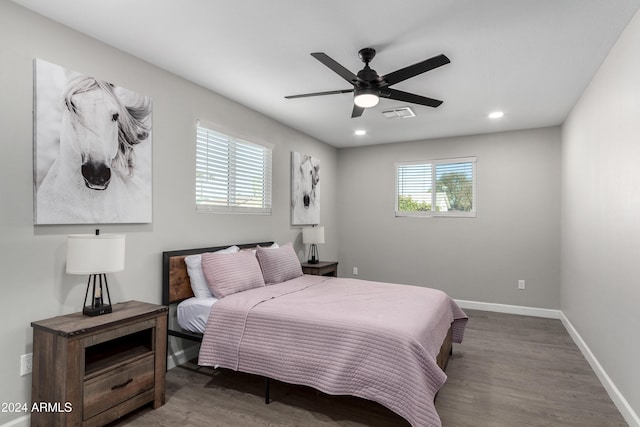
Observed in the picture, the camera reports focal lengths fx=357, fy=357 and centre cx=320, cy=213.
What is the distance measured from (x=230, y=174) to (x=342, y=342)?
7.58ft

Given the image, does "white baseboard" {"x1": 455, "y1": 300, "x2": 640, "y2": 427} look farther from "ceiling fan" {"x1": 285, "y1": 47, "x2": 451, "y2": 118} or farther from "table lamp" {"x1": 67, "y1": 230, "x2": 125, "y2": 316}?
"table lamp" {"x1": 67, "y1": 230, "x2": 125, "y2": 316}

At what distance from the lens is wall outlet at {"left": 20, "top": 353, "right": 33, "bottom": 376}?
217 cm

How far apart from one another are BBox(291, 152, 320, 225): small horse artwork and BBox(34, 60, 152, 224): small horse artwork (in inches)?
90.4

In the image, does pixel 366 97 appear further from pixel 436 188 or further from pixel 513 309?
pixel 513 309

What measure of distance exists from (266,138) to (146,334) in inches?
105

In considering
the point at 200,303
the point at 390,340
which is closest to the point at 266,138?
the point at 200,303

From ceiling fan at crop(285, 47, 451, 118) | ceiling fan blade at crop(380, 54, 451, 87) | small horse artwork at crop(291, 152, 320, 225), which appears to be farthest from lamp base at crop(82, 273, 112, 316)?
small horse artwork at crop(291, 152, 320, 225)

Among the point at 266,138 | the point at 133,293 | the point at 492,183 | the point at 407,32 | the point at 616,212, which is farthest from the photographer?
the point at 492,183

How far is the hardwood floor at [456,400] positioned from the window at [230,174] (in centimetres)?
164

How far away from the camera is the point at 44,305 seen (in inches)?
89.4

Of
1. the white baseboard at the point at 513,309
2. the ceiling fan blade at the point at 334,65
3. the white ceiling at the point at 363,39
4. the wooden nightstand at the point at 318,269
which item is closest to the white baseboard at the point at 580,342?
the white baseboard at the point at 513,309

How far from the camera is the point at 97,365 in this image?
2203mm

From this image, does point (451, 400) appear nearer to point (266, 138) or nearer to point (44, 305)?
point (44, 305)

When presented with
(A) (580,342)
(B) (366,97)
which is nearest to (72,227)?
(B) (366,97)
